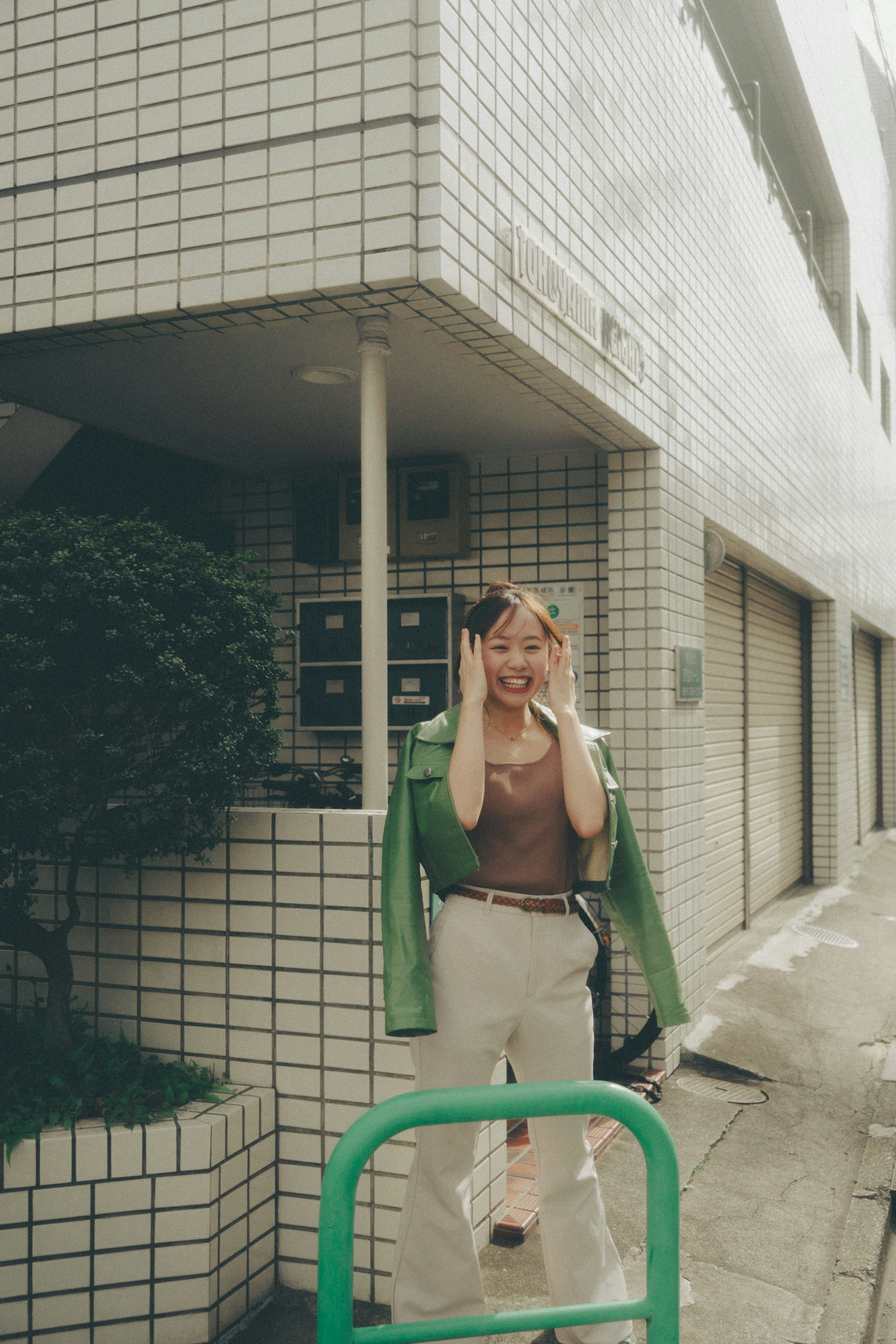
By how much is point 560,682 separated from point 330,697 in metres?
3.19

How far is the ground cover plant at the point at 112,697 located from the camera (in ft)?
9.77

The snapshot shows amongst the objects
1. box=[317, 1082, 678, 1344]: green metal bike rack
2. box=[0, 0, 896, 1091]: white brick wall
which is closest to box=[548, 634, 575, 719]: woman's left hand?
box=[317, 1082, 678, 1344]: green metal bike rack

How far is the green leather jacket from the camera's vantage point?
99.2 inches

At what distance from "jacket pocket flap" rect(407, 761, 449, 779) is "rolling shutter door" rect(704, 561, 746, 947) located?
4513 millimetres

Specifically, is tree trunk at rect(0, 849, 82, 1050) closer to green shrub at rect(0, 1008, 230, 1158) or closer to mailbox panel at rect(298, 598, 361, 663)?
green shrub at rect(0, 1008, 230, 1158)

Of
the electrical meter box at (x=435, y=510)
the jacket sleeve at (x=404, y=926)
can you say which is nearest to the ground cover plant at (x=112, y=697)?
the jacket sleeve at (x=404, y=926)

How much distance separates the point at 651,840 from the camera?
5109 mm

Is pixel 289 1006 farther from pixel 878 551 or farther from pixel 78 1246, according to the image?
pixel 878 551

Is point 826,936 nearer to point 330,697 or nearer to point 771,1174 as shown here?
point 771,1174

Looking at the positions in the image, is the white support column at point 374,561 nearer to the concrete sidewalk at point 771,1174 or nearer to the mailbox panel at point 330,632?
the concrete sidewalk at point 771,1174

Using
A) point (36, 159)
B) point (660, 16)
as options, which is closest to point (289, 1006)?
point (36, 159)

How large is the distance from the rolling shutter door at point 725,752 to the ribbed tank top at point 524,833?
434 cm

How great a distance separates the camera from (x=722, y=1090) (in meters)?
5.09

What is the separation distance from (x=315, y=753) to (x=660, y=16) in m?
4.50
